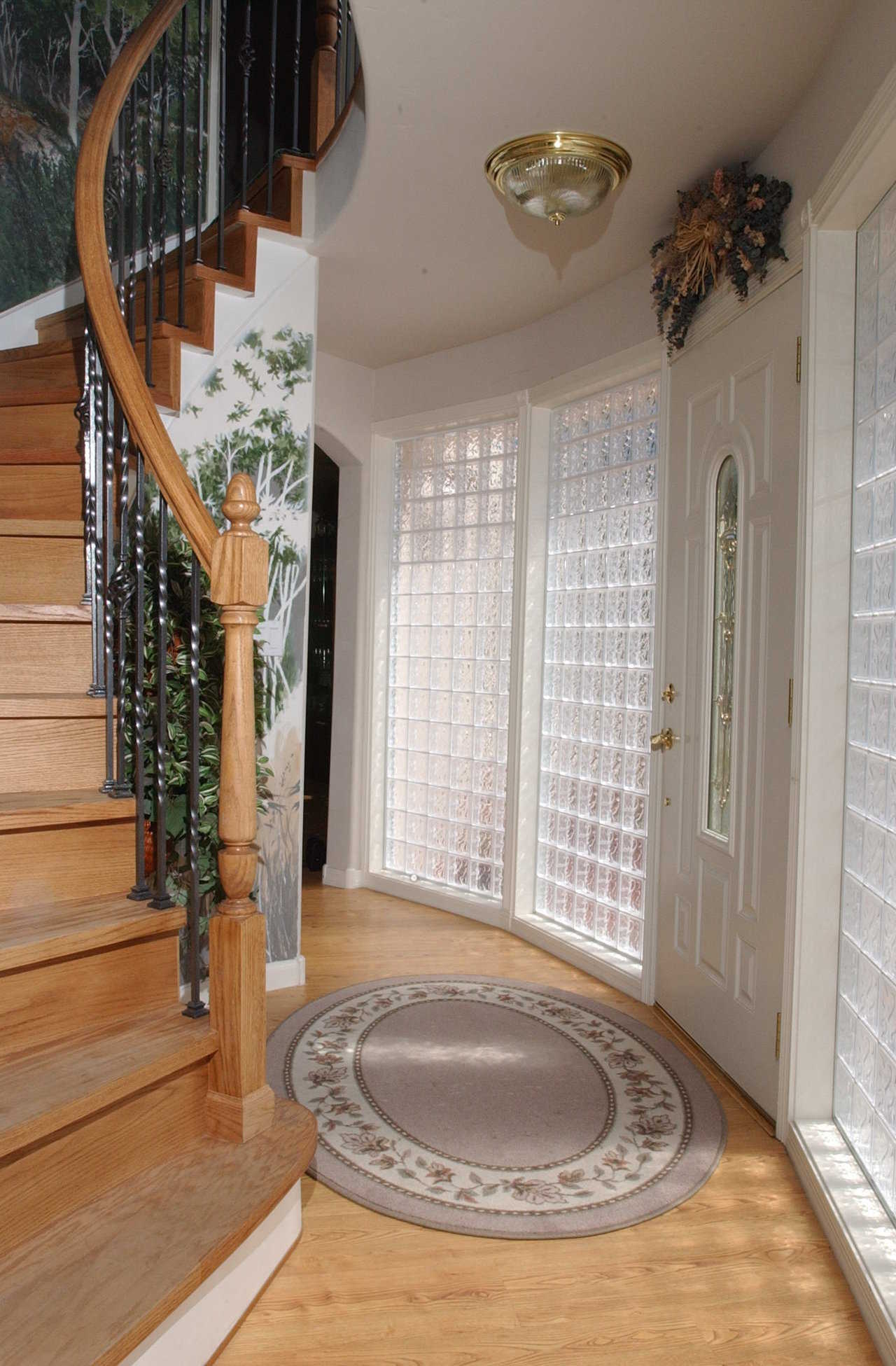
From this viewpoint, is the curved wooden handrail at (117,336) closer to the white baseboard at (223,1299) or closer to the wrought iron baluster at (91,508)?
the wrought iron baluster at (91,508)

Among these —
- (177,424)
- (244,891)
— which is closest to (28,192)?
(177,424)

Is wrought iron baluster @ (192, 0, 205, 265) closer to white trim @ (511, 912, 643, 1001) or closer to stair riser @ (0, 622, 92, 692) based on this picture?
stair riser @ (0, 622, 92, 692)

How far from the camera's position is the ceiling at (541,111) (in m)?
2.28

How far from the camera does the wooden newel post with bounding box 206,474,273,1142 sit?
75.0 inches

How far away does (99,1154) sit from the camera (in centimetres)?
169

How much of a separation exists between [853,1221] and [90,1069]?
1.56 m

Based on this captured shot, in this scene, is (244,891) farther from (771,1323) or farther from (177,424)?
(177,424)

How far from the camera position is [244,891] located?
1.94 m

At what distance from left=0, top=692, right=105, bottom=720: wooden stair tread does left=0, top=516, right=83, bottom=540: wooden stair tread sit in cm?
59

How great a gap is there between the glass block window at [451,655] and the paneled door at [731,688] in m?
1.27

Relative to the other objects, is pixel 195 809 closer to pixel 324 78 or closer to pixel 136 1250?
pixel 136 1250

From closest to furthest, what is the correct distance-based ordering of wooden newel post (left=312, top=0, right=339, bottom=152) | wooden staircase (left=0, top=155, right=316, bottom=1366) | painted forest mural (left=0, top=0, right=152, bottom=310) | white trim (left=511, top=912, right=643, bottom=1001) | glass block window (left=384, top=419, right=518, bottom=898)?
wooden staircase (left=0, top=155, right=316, bottom=1366) → wooden newel post (left=312, top=0, right=339, bottom=152) → white trim (left=511, top=912, right=643, bottom=1001) → painted forest mural (left=0, top=0, right=152, bottom=310) → glass block window (left=384, top=419, right=518, bottom=898)

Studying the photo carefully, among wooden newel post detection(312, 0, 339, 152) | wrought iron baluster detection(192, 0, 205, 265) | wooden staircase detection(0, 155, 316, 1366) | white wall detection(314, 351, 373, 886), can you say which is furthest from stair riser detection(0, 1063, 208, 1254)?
white wall detection(314, 351, 373, 886)

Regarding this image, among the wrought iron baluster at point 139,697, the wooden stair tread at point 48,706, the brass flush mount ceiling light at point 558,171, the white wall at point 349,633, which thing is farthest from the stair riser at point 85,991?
the white wall at point 349,633
